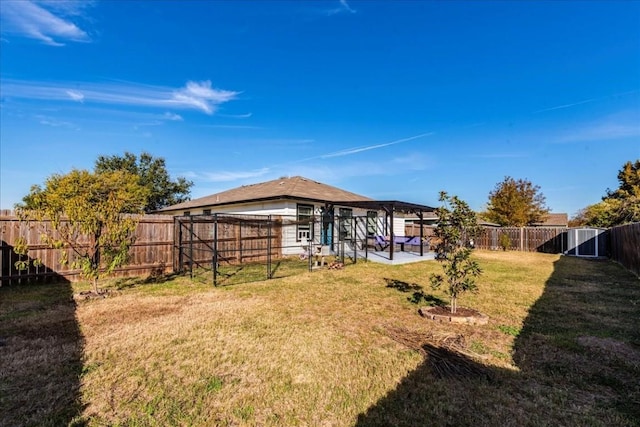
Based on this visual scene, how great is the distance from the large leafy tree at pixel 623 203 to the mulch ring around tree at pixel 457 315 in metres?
20.7

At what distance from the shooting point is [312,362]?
3547 millimetres

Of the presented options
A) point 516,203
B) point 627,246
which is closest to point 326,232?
point 627,246

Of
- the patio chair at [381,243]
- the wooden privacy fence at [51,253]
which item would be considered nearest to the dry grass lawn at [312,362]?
the wooden privacy fence at [51,253]

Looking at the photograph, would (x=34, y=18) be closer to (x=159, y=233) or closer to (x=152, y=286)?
(x=159, y=233)

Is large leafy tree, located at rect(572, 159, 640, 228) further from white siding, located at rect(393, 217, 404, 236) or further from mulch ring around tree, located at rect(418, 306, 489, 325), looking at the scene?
mulch ring around tree, located at rect(418, 306, 489, 325)

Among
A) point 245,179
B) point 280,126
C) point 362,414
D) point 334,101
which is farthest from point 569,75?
point 245,179

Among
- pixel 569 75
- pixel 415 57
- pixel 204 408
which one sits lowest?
pixel 204 408

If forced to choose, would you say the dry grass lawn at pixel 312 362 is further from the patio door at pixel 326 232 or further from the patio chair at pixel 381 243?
the patio chair at pixel 381 243

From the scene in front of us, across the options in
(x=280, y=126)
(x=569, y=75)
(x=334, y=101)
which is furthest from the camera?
(x=280, y=126)

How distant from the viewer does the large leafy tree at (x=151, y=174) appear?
3397 cm

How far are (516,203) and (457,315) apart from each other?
2699 cm

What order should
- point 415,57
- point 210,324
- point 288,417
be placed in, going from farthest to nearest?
point 415,57 → point 210,324 → point 288,417

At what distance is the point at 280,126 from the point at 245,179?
30.1 feet

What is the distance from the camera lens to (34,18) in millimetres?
8375
